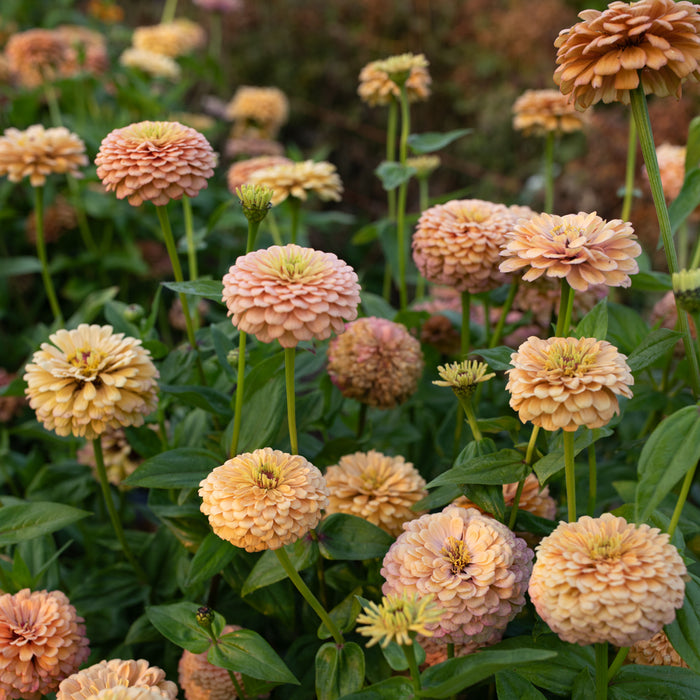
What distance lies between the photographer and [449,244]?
1.04 m

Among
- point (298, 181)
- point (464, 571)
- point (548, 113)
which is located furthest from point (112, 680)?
point (548, 113)

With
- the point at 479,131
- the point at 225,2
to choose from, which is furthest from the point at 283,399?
the point at 479,131

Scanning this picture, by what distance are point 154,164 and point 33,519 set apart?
48 centimetres

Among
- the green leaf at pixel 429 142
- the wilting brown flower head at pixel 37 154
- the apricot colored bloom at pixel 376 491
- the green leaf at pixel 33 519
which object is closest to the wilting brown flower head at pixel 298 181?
the green leaf at pixel 429 142

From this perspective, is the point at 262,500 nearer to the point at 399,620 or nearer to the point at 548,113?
the point at 399,620

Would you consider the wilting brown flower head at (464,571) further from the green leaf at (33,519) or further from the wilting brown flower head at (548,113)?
the wilting brown flower head at (548,113)

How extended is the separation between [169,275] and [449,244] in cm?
127

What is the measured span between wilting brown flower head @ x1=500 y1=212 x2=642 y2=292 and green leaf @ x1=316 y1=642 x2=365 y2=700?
18.4 inches

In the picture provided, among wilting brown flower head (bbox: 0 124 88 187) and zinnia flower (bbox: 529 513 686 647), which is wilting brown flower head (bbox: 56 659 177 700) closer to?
zinnia flower (bbox: 529 513 686 647)

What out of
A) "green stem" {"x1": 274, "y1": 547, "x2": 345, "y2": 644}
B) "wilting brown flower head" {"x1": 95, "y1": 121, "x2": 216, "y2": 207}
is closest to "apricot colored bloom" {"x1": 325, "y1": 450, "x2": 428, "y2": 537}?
"green stem" {"x1": 274, "y1": 547, "x2": 345, "y2": 644}

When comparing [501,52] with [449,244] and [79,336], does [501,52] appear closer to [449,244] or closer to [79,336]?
[449,244]

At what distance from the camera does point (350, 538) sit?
0.92m

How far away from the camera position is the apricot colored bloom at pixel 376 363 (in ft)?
3.67

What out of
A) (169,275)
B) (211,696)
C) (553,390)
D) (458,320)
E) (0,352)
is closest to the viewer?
(553,390)
